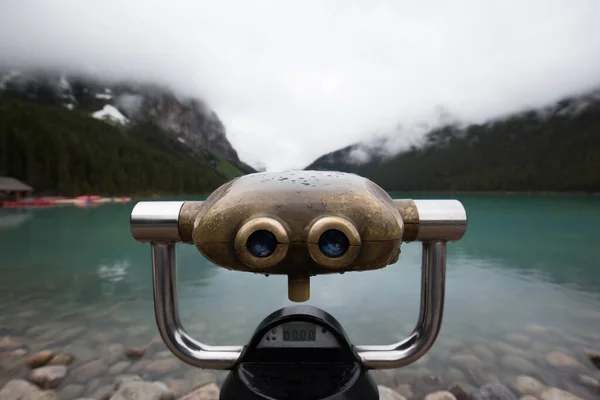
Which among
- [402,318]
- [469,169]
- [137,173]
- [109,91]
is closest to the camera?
[402,318]

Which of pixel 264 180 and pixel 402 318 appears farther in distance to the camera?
pixel 402 318

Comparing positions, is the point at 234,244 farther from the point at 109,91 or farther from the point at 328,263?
the point at 109,91

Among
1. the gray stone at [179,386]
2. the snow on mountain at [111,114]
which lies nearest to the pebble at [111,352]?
the gray stone at [179,386]

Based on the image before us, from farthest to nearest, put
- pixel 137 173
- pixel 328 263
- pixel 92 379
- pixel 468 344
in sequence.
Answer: pixel 137 173 → pixel 468 344 → pixel 92 379 → pixel 328 263

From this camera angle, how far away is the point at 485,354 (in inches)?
158

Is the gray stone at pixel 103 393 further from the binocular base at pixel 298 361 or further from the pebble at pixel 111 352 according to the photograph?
the binocular base at pixel 298 361

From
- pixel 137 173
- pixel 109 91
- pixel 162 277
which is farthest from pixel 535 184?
pixel 109 91

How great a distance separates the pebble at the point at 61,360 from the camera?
3596mm

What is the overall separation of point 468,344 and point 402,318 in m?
1.15

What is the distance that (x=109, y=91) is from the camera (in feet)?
405

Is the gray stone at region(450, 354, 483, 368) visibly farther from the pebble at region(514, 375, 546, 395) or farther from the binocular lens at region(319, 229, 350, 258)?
the binocular lens at region(319, 229, 350, 258)

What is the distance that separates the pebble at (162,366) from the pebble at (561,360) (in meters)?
3.78

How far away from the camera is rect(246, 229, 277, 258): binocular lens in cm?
58

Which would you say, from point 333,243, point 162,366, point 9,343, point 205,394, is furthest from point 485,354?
point 9,343
